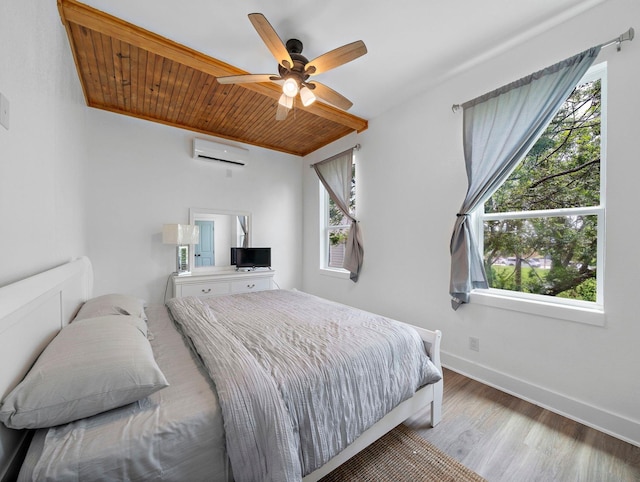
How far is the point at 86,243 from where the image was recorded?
2.79m

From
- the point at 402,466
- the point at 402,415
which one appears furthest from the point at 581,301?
the point at 402,466

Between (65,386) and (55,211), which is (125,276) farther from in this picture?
(65,386)

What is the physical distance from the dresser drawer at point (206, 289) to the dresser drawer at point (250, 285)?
0.09 meters

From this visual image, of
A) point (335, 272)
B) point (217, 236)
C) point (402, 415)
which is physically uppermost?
point (217, 236)

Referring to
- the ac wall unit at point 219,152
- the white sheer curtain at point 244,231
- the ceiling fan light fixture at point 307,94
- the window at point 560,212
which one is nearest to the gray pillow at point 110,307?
the ceiling fan light fixture at point 307,94

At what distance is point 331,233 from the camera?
412 cm

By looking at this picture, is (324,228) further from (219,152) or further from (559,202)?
(559,202)

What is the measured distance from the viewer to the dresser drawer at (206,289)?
10.5 feet

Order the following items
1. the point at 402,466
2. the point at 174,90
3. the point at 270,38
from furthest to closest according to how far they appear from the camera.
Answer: the point at 174,90 → the point at 270,38 → the point at 402,466

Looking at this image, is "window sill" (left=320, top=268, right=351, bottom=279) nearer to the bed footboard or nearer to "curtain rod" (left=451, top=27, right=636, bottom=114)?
the bed footboard

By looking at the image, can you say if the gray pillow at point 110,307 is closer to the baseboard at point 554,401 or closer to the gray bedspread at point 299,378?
the gray bedspread at point 299,378

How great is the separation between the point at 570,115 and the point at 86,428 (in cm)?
319

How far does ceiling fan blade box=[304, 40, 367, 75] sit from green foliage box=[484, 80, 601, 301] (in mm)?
1608

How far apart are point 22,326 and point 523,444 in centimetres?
251
